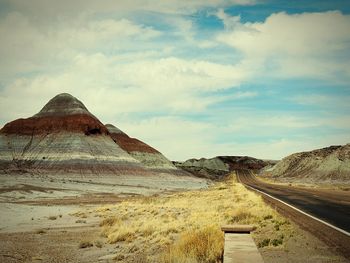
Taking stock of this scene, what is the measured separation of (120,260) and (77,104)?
4397 inches

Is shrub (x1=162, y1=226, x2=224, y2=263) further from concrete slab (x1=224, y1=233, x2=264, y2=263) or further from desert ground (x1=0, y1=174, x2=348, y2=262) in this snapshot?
concrete slab (x1=224, y1=233, x2=264, y2=263)

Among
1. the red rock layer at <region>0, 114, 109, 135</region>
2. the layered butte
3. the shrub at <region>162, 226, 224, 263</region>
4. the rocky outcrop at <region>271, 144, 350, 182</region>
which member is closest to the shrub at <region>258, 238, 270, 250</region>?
the shrub at <region>162, 226, 224, 263</region>

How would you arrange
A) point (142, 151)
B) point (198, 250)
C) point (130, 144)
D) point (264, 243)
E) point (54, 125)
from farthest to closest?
point (130, 144), point (142, 151), point (54, 125), point (264, 243), point (198, 250)

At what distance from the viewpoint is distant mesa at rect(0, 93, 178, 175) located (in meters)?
92.3

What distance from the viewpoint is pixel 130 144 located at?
138500mm

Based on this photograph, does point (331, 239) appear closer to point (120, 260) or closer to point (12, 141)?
point (120, 260)

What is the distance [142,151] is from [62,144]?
3915 cm

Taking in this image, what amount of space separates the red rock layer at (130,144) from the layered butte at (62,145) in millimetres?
20908

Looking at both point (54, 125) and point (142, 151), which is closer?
point (54, 125)

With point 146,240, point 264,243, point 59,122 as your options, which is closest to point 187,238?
point 264,243

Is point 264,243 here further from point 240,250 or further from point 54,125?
point 54,125

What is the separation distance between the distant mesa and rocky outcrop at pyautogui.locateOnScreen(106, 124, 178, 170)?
22.8 ft

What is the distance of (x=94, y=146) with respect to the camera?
103 meters

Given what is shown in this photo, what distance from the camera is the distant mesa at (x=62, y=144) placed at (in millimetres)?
92319
